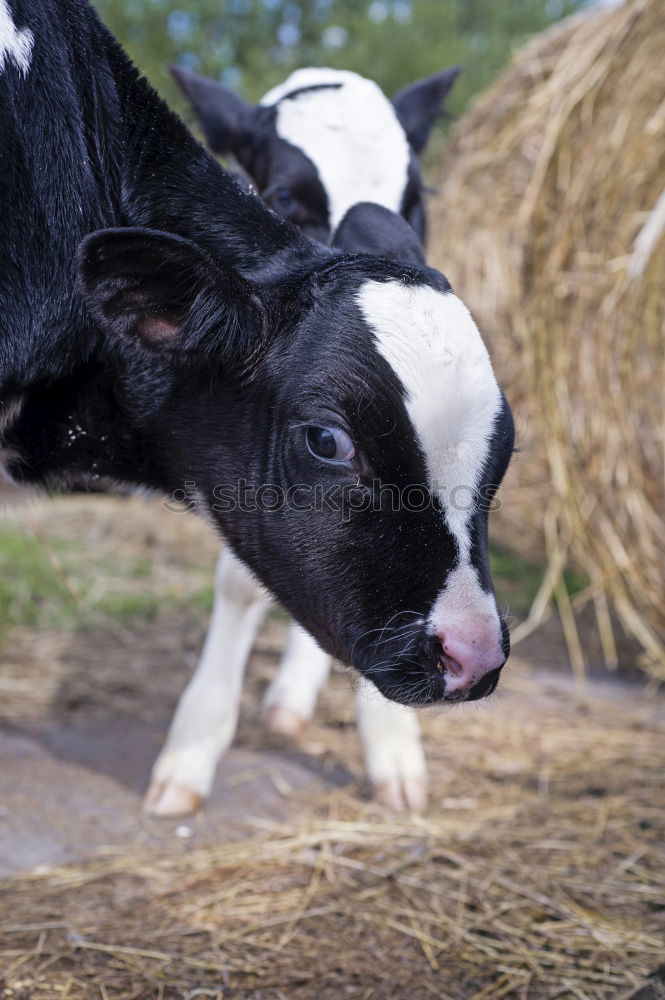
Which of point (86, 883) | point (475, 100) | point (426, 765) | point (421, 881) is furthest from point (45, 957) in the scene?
point (475, 100)

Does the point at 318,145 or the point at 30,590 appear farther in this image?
the point at 30,590

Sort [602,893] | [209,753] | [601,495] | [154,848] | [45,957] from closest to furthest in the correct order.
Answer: [45,957]
[602,893]
[154,848]
[209,753]
[601,495]

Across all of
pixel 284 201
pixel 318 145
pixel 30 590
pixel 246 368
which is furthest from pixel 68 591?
pixel 246 368

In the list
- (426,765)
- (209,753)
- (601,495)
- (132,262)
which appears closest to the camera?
(132,262)

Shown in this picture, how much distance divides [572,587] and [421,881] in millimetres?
3005

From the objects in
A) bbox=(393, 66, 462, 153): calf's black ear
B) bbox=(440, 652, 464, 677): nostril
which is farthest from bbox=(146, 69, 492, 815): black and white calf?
bbox=(440, 652, 464, 677): nostril

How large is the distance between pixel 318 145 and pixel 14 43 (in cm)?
126

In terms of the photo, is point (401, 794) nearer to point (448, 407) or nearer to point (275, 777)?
point (275, 777)

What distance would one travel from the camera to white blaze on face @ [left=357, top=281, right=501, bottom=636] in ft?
7.33

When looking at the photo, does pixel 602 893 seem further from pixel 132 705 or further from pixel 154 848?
pixel 132 705

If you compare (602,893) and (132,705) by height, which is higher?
(602,893)

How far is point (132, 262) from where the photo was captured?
7.38 feet

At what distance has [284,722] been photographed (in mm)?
4105

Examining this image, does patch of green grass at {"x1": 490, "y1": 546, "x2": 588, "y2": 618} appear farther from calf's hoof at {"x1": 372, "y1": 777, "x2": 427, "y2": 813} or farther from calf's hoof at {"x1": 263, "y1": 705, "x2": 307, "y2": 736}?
calf's hoof at {"x1": 372, "y1": 777, "x2": 427, "y2": 813}
